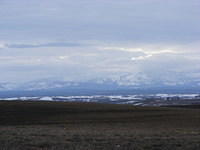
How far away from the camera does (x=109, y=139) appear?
20.3 metres

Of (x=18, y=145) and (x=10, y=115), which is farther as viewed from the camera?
(x=10, y=115)

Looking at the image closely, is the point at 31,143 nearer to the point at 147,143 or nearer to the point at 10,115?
the point at 147,143

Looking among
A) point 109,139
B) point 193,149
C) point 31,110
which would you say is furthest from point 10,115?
point 193,149

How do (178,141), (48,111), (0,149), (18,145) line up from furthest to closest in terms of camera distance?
(48,111)
(178,141)
(18,145)
(0,149)

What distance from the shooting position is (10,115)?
53.8 meters

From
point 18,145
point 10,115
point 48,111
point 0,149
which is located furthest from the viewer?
point 48,111

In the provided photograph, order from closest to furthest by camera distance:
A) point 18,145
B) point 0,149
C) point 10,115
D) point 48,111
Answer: point 0,149, point 18,145, point 10,115, point 48,111

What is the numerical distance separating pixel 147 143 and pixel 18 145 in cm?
502

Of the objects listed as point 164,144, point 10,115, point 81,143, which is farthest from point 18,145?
point 10,115

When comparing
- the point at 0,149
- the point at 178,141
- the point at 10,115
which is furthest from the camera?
the point at 10,115

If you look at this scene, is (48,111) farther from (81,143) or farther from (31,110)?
(81,143)

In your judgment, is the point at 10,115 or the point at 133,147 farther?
the point at 10,115

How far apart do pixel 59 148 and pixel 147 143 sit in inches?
145

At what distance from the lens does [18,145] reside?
59.0 feet
